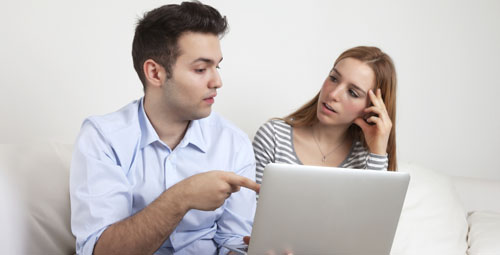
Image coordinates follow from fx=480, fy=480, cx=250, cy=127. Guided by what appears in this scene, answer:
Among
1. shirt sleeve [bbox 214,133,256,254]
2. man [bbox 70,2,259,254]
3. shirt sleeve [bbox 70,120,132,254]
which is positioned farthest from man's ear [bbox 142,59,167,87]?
shirt sleeve [bbox 214,133,256,254]

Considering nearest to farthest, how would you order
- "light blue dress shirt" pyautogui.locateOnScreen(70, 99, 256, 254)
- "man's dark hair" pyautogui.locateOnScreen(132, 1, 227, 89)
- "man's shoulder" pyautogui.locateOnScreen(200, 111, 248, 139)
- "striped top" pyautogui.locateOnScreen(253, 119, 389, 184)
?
"light blue dress shirt" pyautogui.locateOnScreen(70, 99, 256, 254) → "man's dark hair" pyautogui.locateOnScreen(132, 1, 227, 89) → "man's shoulder" pyautogui.locateOnScreen(200, 111, 248, 139) → "striped top" pyautogui.locateOnScreen(253, 119, 389, 184)

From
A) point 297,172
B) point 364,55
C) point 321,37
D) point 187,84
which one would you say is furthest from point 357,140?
point 297,172

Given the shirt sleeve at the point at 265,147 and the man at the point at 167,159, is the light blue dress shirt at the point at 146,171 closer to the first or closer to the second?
the man at the point at 167,159

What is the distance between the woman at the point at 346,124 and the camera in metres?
1.94

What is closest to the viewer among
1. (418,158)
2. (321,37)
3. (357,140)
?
(357,140)

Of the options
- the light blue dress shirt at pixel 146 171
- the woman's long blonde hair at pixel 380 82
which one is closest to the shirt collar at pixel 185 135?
the light blue dress shirt at pixel 146 171

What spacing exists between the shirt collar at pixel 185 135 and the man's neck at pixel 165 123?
0.07 feet

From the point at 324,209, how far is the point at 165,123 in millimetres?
647

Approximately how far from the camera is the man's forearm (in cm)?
130

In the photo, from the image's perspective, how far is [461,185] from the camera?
255 centimetres

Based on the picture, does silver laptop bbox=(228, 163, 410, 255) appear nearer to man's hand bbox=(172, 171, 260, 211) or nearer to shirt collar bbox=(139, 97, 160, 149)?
man's hand bbox=(172, 171, 260, 211)

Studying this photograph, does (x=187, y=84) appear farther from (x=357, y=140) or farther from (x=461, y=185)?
(x=461, y=185)

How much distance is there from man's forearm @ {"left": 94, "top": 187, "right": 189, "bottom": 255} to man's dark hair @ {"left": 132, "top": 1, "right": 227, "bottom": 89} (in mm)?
422

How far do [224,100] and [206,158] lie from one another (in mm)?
795
